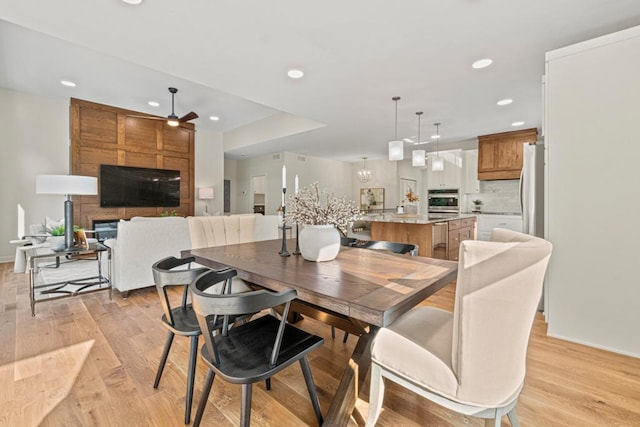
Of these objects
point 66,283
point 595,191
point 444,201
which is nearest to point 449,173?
point 444,201

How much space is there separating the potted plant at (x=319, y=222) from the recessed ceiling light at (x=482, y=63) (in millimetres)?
2343

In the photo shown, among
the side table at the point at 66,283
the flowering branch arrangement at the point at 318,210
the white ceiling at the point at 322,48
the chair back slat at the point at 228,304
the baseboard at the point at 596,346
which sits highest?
the white ceiling at the point at 322,48

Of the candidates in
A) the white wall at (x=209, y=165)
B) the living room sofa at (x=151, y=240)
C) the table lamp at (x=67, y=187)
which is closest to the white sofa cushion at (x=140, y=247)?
the living room sofa at (x=151, y=240)

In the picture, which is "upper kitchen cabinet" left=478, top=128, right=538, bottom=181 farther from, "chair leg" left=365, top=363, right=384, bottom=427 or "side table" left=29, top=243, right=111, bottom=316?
"side table" left=29, top=243, right=111, bottom=316

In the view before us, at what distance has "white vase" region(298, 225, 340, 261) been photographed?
1777 millimetres

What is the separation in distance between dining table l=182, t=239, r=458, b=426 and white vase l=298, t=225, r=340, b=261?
0.18ft

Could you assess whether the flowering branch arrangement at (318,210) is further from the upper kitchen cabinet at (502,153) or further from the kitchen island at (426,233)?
the upper kitchen cabinet at (502,153)

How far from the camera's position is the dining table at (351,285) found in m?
1.13

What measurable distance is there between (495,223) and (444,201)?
1.19 meters

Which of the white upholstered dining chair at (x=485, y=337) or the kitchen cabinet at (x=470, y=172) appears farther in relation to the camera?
the kitchen cabinet at (x=470, y=172)

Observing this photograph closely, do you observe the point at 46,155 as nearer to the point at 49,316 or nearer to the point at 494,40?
the point at 49,316

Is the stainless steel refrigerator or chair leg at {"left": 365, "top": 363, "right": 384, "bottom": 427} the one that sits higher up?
the stainless steel refrigerator

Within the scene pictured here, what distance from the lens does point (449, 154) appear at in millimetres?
6586

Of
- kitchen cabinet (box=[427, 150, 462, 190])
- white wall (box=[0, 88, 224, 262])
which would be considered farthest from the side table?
kitchen cabinet (box=[427, 150, 462, 190])
